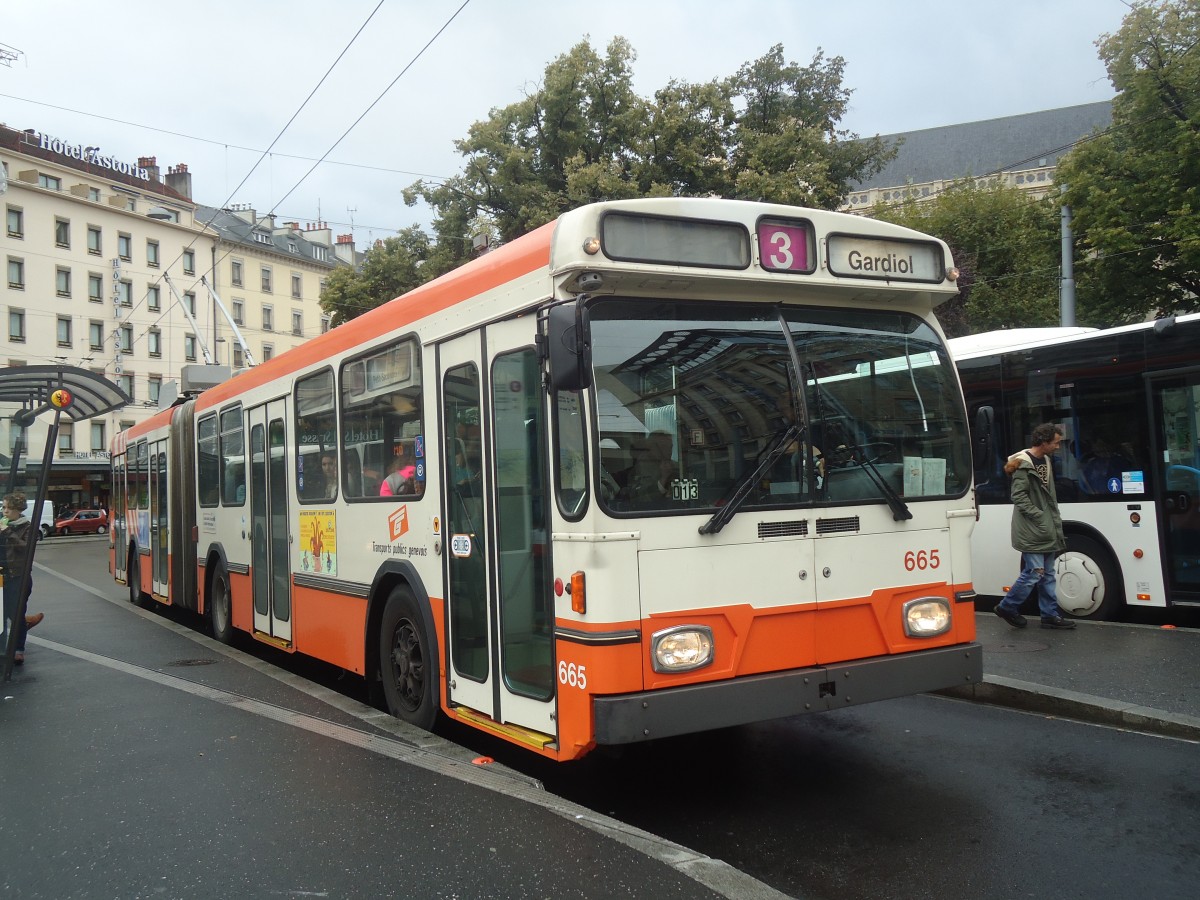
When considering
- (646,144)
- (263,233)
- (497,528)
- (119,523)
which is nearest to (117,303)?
(263,233)

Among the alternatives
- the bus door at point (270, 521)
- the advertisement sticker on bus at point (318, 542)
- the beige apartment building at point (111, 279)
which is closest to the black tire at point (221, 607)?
the bus door at point (270, 521)

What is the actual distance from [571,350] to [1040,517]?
615 centimetres

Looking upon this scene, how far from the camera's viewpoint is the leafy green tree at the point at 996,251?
96.2 ft

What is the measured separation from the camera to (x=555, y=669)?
483 centimetres

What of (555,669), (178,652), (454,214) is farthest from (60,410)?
(454,214)

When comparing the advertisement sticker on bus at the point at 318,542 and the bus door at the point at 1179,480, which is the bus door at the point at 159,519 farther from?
the bus door at the point at 1179,480

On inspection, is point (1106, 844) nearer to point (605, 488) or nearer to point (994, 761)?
point (994, 761)

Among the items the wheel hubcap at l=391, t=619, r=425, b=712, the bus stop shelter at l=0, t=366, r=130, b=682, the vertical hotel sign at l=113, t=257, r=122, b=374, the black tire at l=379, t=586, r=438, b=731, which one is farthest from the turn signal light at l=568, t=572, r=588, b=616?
the vertical hotel sign at l=113, t=257, r=122, b=374

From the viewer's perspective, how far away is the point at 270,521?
9312 millimetres

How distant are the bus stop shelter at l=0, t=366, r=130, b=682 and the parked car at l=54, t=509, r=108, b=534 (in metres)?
45.3

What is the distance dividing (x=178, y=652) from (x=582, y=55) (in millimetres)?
24186

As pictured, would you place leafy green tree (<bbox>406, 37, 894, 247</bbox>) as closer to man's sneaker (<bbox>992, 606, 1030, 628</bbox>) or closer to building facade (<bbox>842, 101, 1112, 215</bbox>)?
man's sneaker (<bbox>992, 606, 1030, 628</bbox>)

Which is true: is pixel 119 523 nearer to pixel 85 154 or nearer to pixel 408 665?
pixel 408 665

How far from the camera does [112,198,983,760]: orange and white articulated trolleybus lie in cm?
459
